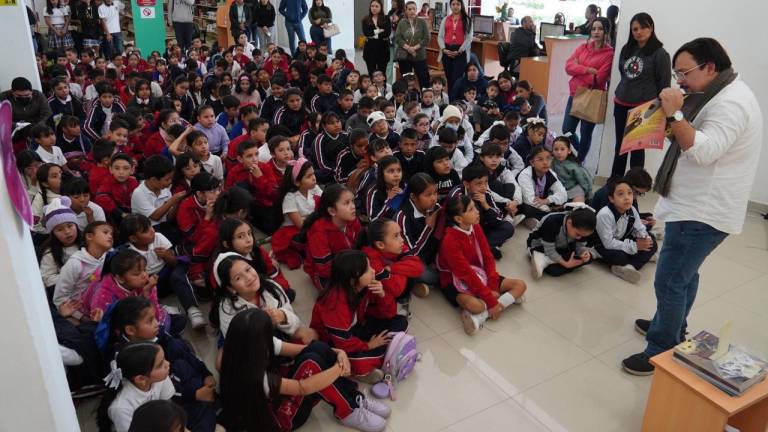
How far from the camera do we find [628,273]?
10.5 ft

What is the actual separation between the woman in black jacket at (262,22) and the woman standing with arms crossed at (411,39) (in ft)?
10.9

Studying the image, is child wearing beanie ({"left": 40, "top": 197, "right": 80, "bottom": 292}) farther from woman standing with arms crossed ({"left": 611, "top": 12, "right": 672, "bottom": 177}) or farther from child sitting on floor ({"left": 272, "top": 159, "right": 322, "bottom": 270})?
woman standing with arms crossed ({"left": 611, "top": 12, "right": 672, "bottom": 177})

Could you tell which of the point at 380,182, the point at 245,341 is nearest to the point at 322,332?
the point at 245,341

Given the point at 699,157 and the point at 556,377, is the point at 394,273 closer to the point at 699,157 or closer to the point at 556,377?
the point at 556,377

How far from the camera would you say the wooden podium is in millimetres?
1752

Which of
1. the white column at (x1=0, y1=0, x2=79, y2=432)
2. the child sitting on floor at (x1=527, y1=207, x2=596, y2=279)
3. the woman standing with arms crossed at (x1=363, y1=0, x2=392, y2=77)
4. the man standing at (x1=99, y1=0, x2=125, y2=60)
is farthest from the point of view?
the man standing at (x1=99, y1=0, x2=125, y2=60)

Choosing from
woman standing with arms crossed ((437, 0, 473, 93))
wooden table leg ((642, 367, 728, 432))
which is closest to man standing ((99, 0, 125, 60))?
woman standing with arms crossed ((437, 0, 473, 93))

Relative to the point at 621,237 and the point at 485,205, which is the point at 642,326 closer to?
the point at 621,237

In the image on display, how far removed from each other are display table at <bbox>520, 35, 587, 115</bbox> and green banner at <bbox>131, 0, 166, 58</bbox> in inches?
265

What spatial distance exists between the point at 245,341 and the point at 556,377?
53.7 inches

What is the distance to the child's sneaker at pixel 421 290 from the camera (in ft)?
9.83

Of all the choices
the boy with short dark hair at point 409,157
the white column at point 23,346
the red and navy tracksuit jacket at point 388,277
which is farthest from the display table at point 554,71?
the white column at point 23,346

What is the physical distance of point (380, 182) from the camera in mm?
3373

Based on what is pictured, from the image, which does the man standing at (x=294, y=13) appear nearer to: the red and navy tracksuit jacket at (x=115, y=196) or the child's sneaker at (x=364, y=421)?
the red and navy tracksuit jacket at (x=115, y=196)
